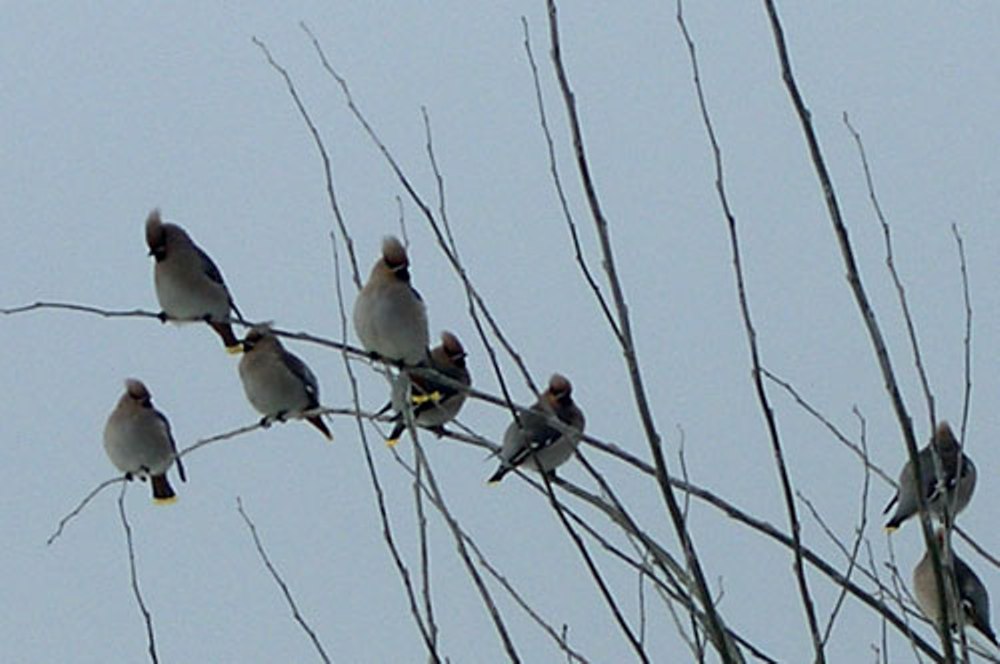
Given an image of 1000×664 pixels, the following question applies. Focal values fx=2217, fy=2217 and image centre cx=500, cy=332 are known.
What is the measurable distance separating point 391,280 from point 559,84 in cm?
465

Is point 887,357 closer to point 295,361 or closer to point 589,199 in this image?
point 589,199

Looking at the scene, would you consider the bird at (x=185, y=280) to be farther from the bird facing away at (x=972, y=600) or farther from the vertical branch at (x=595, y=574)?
the vertical branch at (x=595, y=574)

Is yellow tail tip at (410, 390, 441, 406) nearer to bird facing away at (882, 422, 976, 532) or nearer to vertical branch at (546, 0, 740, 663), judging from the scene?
bird facing away at (882, 422, 976, 532)

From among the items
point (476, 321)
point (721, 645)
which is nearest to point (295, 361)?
point (476, 321)

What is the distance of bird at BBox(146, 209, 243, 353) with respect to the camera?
25.4ft

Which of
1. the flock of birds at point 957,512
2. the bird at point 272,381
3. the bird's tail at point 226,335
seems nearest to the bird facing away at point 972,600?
the flock of birds at point 957,512

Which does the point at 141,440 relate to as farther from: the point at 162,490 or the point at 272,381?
the point at 272,381

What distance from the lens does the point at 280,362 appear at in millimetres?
7992

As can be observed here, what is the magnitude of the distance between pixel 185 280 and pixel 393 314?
868mm

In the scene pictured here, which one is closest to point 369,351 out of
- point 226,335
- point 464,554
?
point 226,335

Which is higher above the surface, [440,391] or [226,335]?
[226,335]

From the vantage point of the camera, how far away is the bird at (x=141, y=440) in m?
8.18

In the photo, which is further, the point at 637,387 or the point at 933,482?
the point at 933,482

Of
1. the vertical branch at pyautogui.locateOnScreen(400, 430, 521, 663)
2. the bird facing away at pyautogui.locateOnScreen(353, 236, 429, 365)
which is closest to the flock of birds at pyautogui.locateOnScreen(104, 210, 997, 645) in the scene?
the bird facing away at pyautogui.locateOnScreen(353, 236, 429, 365)
